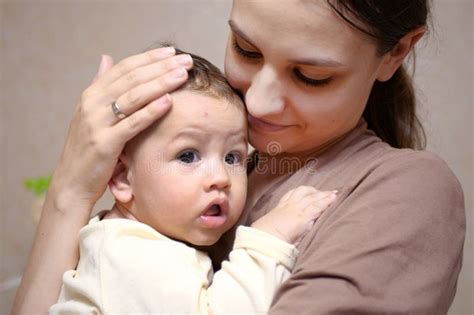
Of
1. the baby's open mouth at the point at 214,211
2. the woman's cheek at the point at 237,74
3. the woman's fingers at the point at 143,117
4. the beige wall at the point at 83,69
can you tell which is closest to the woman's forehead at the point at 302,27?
the woman's cheek at the point at 237,74

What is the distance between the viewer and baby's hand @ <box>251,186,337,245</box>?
43.2 inches

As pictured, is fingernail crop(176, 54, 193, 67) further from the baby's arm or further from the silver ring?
the baby's arm

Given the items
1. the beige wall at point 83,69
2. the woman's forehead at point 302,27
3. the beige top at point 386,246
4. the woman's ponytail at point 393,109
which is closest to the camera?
the beige top at point 386,246

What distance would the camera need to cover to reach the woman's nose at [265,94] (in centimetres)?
115

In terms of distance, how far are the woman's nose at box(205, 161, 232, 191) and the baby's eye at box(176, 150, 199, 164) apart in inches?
1.4

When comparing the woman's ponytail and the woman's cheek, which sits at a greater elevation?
the woman's cheek

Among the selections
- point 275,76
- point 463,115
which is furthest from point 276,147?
point 463,115

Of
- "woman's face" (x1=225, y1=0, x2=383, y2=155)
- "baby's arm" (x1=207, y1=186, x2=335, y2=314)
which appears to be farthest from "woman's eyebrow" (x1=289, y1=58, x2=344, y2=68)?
"baby's arm" (x1=207, y1=186, x2=335, y2=314)

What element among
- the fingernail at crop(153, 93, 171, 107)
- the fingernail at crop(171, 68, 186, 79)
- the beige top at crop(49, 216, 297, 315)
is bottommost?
the beige top at crop(49, 216, 297, 315)

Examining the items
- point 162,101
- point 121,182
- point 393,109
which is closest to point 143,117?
point 162,101

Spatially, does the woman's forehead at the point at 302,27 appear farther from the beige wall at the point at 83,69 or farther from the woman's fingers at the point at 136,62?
the beige wall at the point at 83,69

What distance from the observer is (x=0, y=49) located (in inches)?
103

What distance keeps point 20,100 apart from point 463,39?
68.1 inches

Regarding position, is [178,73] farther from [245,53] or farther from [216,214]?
[216,214]
